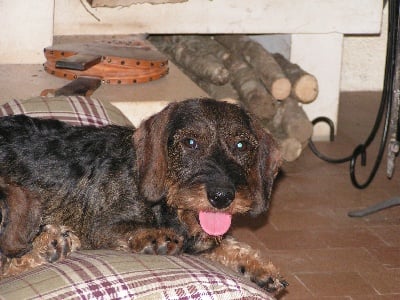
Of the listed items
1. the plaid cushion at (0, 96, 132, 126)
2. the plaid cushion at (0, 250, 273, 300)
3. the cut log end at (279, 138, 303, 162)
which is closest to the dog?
the plaid cushion at (0, 250, 273, 300)

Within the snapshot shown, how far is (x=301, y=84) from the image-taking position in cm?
712

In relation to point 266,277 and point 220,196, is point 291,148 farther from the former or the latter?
point 220,196

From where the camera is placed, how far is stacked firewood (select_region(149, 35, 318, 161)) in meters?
7.01

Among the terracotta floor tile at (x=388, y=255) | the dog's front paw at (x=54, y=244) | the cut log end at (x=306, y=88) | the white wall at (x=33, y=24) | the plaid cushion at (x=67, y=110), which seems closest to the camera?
the dog's front paw at (x=54, y=244)

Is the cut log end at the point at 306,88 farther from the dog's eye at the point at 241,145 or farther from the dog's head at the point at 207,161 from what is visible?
the dog's eye at the point at 241,145

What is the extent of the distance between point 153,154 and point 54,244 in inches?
21.1

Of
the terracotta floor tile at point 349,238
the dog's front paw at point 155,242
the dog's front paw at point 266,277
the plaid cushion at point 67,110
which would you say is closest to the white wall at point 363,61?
the terracotta floor tile at point 349,238

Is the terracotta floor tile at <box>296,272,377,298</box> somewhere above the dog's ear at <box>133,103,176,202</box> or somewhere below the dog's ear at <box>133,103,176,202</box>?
below

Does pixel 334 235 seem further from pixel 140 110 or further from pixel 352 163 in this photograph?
pixel 140 110

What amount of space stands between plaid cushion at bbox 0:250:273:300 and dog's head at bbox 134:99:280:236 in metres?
0.25

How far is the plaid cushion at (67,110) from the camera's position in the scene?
4.52 meters

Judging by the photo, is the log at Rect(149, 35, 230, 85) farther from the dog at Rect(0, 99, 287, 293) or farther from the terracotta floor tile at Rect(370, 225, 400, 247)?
the dog at Rect(0, 99, 287, 293)

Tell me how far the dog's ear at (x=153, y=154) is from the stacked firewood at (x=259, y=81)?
324cm

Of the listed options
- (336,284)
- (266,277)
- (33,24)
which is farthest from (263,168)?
(33,24)
